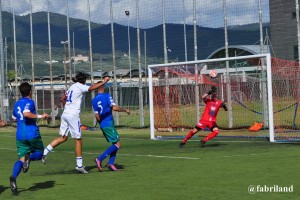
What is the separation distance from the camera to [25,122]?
12.7 m

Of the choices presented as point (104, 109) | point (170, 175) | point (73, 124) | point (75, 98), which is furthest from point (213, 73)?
point (170, 175)

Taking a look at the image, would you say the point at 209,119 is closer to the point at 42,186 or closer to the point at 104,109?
the point at 104,109

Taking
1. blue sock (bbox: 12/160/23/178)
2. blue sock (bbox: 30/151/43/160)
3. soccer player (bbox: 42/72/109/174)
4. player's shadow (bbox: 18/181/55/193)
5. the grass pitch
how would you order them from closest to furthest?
the grass pitch
blue sock (bbox: 12/160/23/178)
player's shadow (bbox: 18/181/55/193)
blue sock (bbox: 30/151/43/160)
soccer player (bbox: 42/72/109/174)

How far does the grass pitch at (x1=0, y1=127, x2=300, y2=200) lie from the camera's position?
36.7ft

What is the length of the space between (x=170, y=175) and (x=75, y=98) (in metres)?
2.87

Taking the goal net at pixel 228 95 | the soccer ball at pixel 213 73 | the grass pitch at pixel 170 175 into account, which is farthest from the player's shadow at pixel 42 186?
the soccer ball at pixel 213 73

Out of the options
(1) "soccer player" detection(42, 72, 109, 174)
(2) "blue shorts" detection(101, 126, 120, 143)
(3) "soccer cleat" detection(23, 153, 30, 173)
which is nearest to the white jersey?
(1) "soccer player" detection(42, 72, 109, 174)

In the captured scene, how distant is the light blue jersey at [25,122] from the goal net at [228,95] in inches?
552

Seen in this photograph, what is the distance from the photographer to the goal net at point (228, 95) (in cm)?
2588

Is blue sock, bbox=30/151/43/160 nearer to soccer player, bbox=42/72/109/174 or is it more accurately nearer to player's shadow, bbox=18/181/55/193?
player's shadow, bbox=18/181/55/193

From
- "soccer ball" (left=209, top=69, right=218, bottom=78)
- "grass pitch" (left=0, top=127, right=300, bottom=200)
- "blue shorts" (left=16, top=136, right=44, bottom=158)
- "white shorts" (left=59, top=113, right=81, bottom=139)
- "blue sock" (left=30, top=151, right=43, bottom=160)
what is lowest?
"grass pitch" (left=0, top=127, right=300, bottom=200)

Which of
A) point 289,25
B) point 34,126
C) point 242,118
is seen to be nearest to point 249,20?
point 289,25

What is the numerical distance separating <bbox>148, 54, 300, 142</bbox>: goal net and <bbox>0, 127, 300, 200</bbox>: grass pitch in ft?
A: 16.2

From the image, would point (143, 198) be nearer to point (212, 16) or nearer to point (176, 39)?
point (212, 16)
